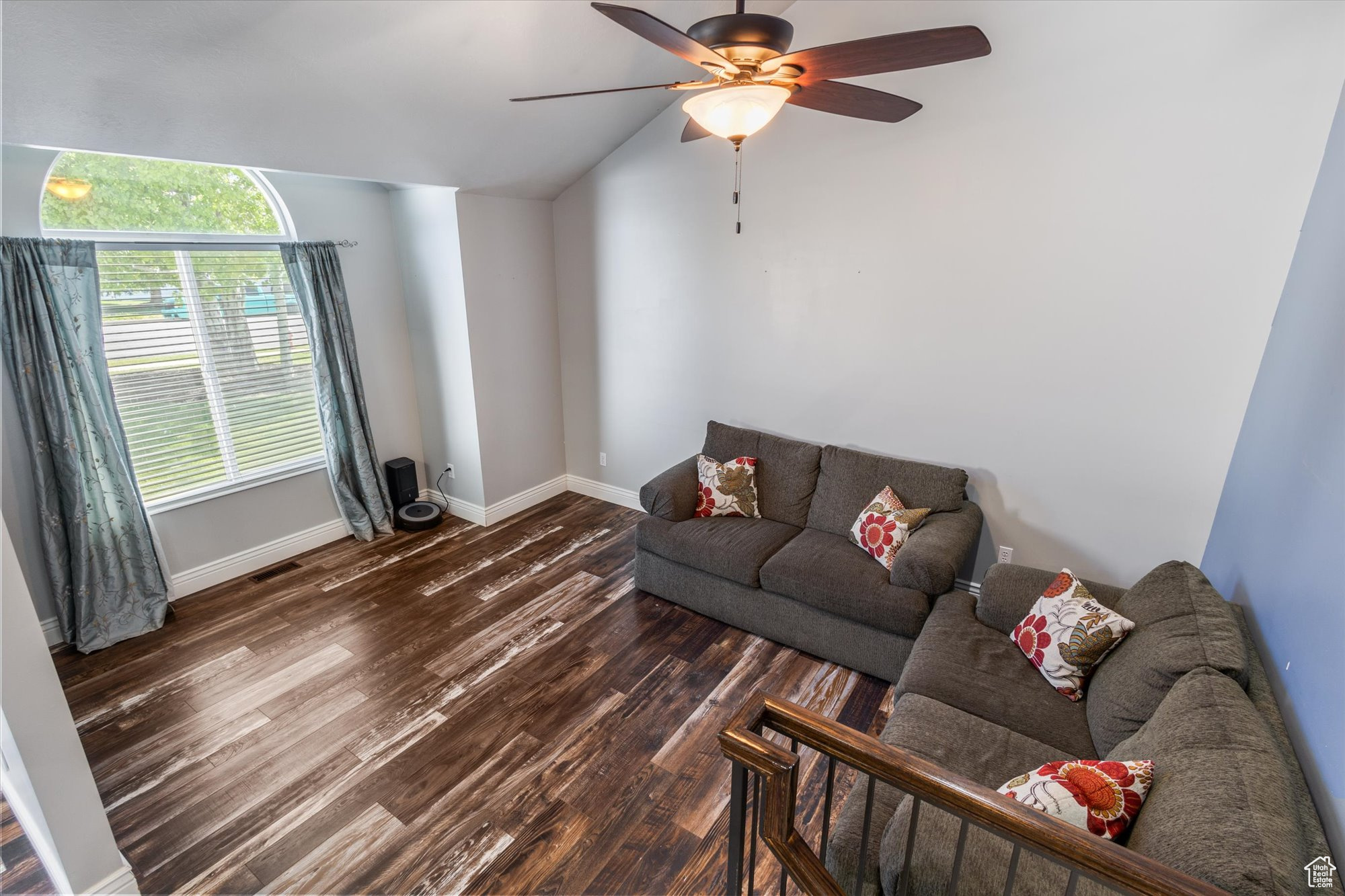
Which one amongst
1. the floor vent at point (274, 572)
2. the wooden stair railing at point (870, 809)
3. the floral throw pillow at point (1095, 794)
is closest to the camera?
the wooden stair railing at point (870, 809)

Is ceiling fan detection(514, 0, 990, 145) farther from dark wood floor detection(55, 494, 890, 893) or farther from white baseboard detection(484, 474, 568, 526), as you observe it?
white baseboard detection(484, 474, 568, 526)

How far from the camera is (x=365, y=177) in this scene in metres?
3.53

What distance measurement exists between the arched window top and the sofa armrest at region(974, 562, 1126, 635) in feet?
14.4

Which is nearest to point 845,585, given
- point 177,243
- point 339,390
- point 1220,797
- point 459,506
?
point 1220,797

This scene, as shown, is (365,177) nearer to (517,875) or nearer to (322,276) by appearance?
(322,276)

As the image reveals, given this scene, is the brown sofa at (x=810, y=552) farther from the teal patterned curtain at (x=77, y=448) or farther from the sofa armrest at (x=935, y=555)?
the teal patterned curtain at (x=77, y=448)

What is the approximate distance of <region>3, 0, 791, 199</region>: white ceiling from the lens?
209 centimetres

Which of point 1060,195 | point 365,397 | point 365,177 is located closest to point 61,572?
point 365,397

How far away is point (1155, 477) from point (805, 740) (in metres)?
2.64

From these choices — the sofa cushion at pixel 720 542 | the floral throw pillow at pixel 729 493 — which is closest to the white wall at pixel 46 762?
the sofa cushion at pixel 720 542

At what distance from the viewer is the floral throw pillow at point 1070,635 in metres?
2.18

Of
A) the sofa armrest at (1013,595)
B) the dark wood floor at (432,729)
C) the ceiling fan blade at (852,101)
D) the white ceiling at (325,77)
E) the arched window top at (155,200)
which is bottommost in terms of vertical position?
the dark wood floor at (432,729)

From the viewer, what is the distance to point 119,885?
1.95 m

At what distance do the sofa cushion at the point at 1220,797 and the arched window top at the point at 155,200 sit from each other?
451cm
